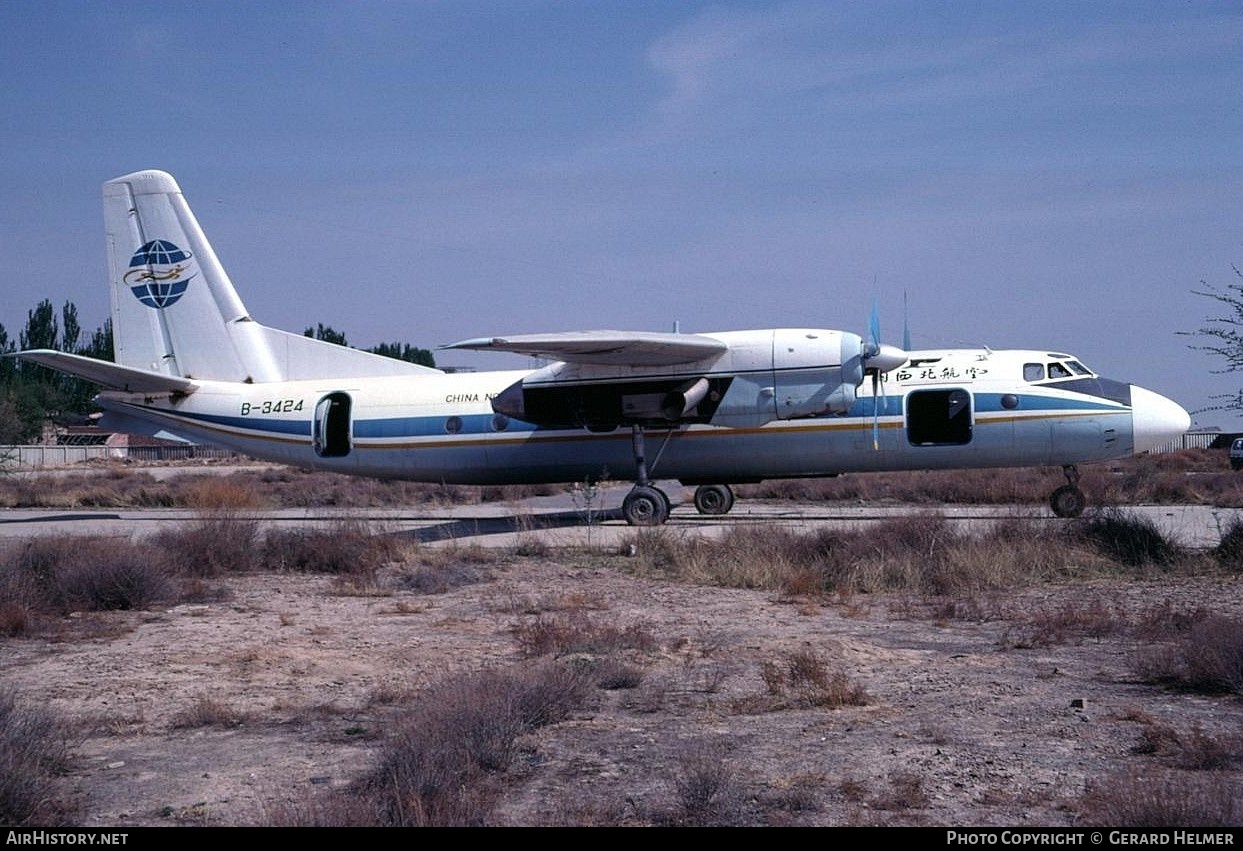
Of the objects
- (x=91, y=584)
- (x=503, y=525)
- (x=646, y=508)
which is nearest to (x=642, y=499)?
(x=646, y=508)

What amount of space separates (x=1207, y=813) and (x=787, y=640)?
17.7 feet

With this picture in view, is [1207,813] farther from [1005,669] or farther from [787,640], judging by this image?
[787,640]

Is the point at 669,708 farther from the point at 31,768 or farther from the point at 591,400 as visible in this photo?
the point at 591,400

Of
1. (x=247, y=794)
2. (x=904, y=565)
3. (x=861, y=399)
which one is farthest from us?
(x=861, y=399)

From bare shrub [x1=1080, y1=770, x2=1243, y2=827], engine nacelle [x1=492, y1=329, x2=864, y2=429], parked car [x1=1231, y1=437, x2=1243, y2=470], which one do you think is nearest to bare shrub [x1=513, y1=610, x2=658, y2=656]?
bare shrub [x1=1080, y1=770, x2=1243, y2=827]

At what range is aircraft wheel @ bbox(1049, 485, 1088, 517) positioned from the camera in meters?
21.2

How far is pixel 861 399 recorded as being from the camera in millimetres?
21516

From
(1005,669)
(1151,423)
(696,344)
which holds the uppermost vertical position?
(696,344)

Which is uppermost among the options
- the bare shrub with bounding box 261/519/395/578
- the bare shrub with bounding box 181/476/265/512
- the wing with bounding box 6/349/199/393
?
the wing with bounding box 6/349/199/393

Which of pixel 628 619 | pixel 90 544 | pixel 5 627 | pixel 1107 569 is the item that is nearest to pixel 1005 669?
pixel 628 619

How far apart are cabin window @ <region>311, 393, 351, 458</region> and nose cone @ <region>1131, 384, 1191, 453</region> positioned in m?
15.6

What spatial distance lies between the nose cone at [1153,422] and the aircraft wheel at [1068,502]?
140 cm

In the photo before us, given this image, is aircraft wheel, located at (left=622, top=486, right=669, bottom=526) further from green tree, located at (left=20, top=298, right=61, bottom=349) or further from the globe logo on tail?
green tree, located at (left=20, top=298, right=61, bottom=349)

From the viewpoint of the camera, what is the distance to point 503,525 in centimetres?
2316
